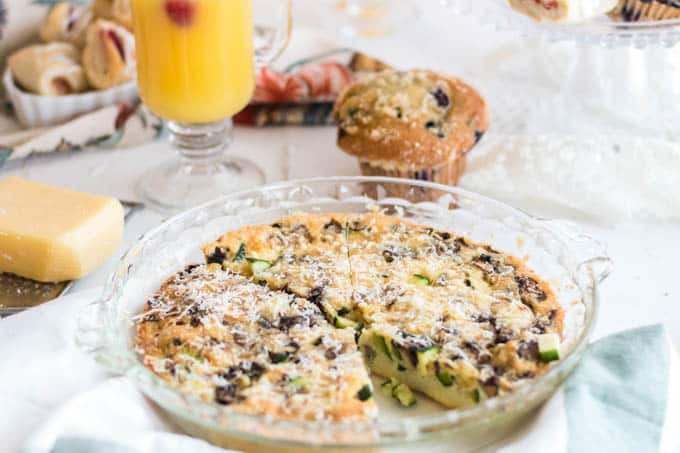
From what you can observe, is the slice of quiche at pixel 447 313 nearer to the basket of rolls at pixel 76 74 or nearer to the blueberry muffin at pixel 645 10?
the blueberry muffin at pixel 645 10

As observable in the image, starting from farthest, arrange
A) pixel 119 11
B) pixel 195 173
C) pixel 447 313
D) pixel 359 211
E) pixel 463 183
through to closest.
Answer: pixel 119 11 < pixel 195 173 < pixel 463 183 < pixel 359 211 < pixel 447 313

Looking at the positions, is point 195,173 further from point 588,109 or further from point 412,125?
point 588,109

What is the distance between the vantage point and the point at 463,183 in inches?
91.7

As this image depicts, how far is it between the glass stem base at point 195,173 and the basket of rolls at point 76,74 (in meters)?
0.36

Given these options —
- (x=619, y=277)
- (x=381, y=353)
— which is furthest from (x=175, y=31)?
(x=619, y=277)

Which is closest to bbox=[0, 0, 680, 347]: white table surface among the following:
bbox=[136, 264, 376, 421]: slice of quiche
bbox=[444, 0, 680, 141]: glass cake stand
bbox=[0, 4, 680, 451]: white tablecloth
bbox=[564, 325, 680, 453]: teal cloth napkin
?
bbox=[0, 4, 680, 451]: white tablecloth

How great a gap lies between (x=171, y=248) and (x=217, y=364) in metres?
0.46

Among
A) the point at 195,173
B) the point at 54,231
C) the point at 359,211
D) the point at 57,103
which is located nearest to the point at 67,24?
the point at 57,103

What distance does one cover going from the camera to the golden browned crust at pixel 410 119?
2160 mm

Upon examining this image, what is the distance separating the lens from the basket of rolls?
266cm

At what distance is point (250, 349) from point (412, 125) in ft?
2.78

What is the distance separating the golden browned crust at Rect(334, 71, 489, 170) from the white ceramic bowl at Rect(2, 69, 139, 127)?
73 cm

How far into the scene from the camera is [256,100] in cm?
264

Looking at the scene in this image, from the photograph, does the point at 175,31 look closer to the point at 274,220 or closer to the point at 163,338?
the point at 274,220
